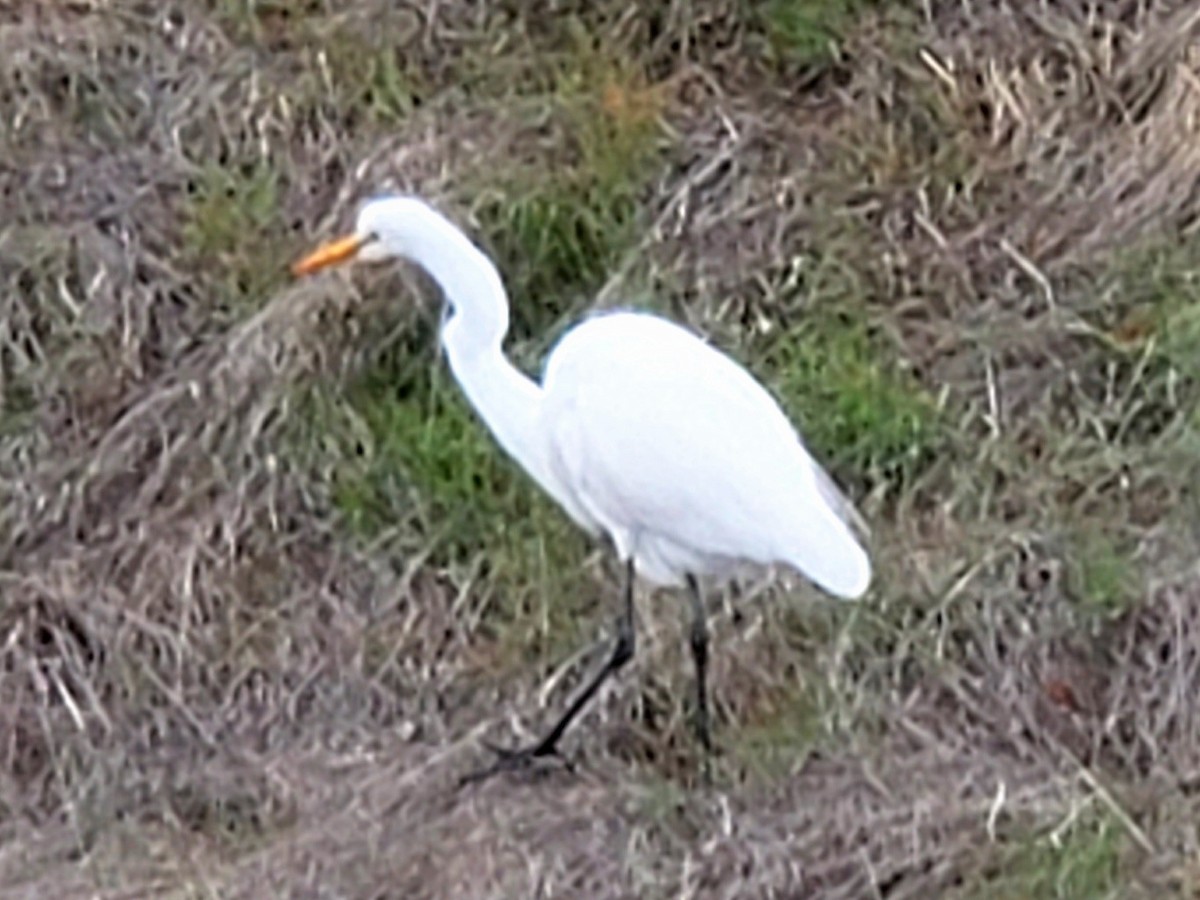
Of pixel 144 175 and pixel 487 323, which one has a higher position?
pixel 487 323

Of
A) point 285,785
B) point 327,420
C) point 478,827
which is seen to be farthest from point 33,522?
point 478,827

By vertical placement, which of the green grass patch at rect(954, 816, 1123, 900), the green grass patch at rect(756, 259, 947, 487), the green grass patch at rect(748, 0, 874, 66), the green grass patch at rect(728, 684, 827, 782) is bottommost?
the green grass patch at rect(954, 816, 1123, 900)

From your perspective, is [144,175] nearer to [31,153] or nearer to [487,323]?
[31,153]

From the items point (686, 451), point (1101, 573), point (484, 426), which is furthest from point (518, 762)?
point (1101, 573)

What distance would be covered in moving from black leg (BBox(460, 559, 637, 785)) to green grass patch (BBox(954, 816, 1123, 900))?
385mm

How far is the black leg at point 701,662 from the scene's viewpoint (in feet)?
8.34

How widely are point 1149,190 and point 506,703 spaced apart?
3.76ft

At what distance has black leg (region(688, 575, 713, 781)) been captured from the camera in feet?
8.34

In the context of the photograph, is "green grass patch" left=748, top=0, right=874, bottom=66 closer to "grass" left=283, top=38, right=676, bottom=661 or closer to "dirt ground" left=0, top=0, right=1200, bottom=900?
"dirt ground" left=0, top=0, right=1200, bottom=900

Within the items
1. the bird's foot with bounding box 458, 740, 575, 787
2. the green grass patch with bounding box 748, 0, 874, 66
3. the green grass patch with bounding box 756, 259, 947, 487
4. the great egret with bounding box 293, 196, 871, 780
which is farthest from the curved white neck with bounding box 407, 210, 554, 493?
the green grass patch with bounding box 748, 0, 874, 66

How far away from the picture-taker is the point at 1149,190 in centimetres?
344

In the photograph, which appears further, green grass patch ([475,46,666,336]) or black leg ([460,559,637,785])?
green grass patch ([475,46,666,336])

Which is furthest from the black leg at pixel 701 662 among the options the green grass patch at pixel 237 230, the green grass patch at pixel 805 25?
the green grass patch at pixel 805 25

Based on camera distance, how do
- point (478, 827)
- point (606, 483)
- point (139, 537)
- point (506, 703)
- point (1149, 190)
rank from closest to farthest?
point (606, 483)
point (478, 827)
point (506, 703)
point (139, 537)
point (1149, 190)
